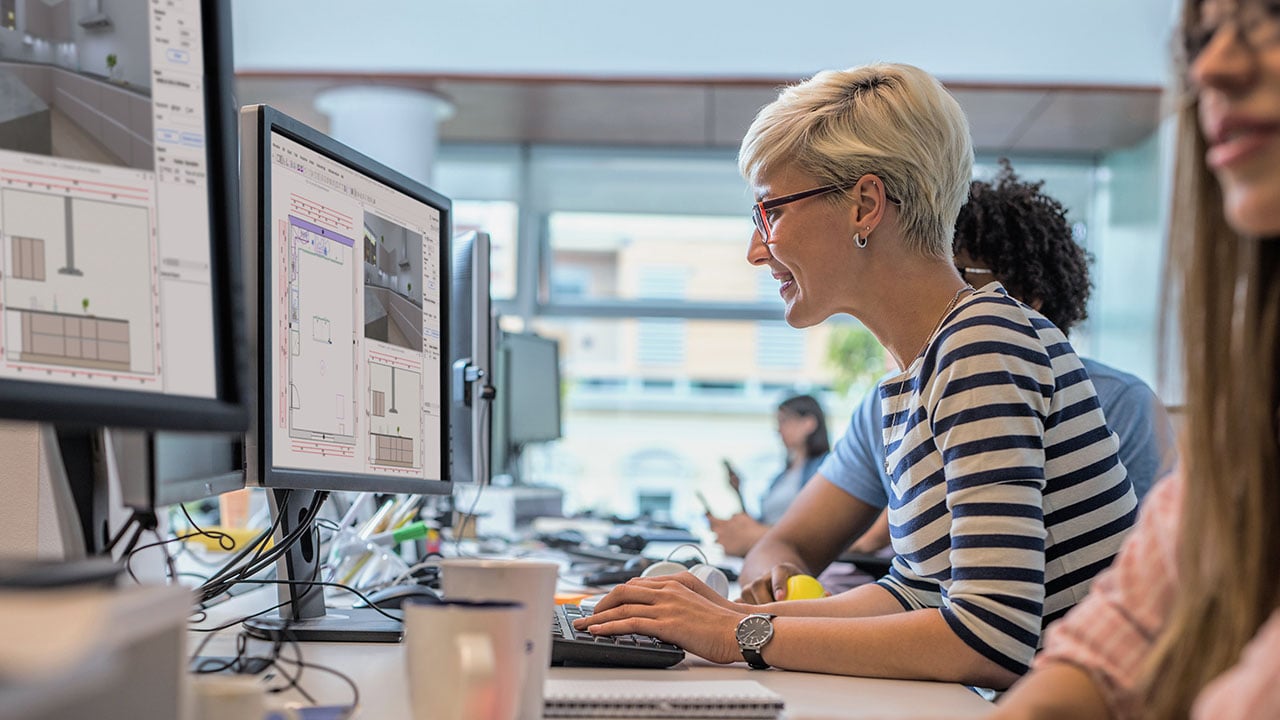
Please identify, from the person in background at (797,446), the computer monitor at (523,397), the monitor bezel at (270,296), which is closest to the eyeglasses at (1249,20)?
the monitor bezel at (270,296)

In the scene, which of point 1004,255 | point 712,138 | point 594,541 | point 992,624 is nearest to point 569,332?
point 712,138

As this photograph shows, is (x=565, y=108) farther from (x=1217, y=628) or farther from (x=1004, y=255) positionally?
(x=1217, y=628)

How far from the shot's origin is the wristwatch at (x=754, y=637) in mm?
1143

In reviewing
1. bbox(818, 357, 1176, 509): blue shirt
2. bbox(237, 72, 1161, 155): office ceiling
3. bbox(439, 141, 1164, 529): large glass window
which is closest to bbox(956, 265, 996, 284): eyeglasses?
bbox(818, 357, 1176, 509): blue shirt

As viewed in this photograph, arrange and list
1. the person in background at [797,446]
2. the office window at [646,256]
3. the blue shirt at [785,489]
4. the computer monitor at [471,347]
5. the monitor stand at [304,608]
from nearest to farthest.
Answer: the monitor stand at [304,608], the computer monitor at [471,347], the blue shirt at [785,489], the person in background at [797,446], the office window at [646,256]

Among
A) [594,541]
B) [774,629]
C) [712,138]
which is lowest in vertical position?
[594,541]

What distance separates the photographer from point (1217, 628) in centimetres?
71

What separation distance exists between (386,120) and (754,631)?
4.52 meters

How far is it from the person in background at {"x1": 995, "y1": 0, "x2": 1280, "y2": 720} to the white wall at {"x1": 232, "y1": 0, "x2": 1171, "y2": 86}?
14.2 feet

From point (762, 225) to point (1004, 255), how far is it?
81 centimetres

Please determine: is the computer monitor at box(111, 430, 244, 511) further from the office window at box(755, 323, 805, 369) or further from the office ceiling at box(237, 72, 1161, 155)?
the office window at box(755, 323, 805, 369)

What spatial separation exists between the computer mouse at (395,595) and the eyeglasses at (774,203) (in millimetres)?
627

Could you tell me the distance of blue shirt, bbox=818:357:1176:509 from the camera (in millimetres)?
1782

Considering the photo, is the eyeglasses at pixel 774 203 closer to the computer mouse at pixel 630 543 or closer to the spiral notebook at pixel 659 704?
the spiral notebook at pixel 659 704
